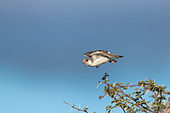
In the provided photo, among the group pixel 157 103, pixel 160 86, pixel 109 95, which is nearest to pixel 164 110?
pixel 157 103

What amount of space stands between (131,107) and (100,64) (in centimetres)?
125

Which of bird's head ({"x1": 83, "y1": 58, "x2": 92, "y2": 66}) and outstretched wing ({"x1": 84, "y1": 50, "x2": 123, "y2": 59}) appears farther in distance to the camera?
bird's head ({"x1": 83, "y1": 58, "x2": 92, "y2": 66})

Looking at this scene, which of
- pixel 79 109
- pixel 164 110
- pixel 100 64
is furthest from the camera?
pixel 100 64

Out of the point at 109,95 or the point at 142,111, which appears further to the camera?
the point at 109,95

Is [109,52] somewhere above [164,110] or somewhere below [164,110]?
above

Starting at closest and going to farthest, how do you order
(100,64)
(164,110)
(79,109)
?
(164,110) → (79,109) → (100,64)

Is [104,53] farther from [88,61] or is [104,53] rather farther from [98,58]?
[88,61]

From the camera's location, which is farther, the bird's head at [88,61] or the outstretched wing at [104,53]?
the bird's head at [88,61]

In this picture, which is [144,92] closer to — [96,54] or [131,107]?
[131,107]

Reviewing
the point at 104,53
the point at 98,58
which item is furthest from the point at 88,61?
the point at 104,53

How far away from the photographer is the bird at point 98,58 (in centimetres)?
458

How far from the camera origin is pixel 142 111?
4.32 meters

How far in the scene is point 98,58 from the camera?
186 inches

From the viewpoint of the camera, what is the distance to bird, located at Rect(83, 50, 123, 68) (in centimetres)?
458
